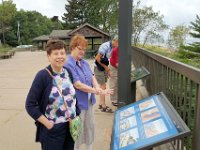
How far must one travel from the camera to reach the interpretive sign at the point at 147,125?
2.41m

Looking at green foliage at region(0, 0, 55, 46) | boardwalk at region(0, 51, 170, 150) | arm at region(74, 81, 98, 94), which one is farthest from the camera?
green foliage at region(0, 0, 55, 46)

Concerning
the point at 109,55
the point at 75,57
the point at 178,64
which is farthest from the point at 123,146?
the point at 109,55

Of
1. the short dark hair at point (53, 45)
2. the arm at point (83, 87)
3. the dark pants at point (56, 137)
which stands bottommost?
the dark pants at point (56, 137)

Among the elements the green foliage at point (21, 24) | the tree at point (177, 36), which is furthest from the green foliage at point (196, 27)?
the green foliage at point (21, 24)

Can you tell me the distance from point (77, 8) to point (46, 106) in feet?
261

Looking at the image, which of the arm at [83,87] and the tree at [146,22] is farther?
the tree at [146,22]

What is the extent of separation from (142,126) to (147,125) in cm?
5

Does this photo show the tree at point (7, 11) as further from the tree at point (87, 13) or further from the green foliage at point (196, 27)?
the green foliage at point (196, 27)

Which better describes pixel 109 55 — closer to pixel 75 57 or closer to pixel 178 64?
pixel 75 57

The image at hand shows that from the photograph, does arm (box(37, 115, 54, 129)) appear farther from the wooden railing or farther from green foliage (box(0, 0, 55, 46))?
green foliage (box(0, 0, 55, 46))

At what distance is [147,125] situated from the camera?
2719mm

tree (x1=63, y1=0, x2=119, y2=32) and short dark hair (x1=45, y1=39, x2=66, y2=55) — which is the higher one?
tree (x1=63, y1=0, x2=119, y2=32)

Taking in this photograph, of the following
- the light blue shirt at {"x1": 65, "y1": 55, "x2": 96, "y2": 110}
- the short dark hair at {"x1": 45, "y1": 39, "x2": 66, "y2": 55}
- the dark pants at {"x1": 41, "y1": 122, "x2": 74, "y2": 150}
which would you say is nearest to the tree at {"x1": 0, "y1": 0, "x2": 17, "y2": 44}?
the light blue shirt at {"x1": 65, "y1": 55, "x2": 96, "y2": 110}

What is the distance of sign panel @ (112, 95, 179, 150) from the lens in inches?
96.7
